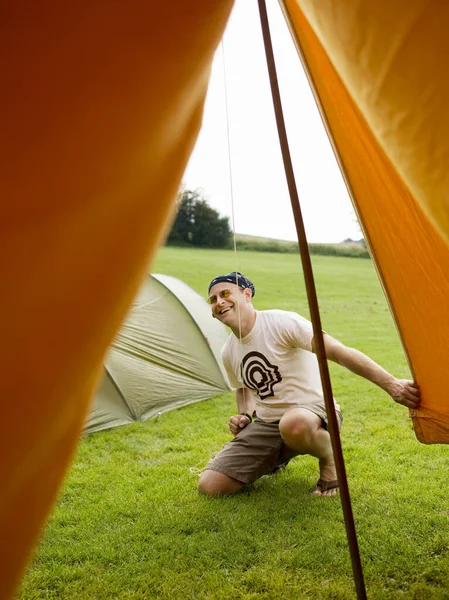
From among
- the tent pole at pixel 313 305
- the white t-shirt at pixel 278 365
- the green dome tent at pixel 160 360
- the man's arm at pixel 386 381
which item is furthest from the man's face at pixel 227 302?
the green dome tent at pixel 160 360

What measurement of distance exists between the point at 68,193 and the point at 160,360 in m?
3.96

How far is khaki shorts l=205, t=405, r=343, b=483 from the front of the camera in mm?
2939

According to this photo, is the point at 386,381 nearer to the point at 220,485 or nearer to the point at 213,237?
the point at 220,485

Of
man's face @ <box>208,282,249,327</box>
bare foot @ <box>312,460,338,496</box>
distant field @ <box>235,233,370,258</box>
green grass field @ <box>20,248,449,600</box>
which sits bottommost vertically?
green grass field @ <box>20,248,449,600</box>

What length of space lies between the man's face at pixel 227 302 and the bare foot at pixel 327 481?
0.87 metres

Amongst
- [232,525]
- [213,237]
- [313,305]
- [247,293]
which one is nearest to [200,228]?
[213,237]

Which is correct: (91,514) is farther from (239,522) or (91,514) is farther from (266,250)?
(266,250)

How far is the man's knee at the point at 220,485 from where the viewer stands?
9.58 feet

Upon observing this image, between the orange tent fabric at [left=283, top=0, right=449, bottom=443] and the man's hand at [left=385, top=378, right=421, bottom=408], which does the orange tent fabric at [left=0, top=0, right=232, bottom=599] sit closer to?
the orange tent fabric at [left=283, top=0, right=449, bottom=443]

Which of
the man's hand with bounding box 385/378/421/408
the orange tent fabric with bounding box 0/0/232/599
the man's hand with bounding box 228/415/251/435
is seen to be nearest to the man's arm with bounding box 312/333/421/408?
the man's hand with bounding box 385/378/421/408

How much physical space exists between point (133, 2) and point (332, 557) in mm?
2143

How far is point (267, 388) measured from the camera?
296 cm

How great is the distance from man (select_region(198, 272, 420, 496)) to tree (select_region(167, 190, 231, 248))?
58.8 feet

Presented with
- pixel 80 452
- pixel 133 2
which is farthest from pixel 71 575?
pixel 133 2
